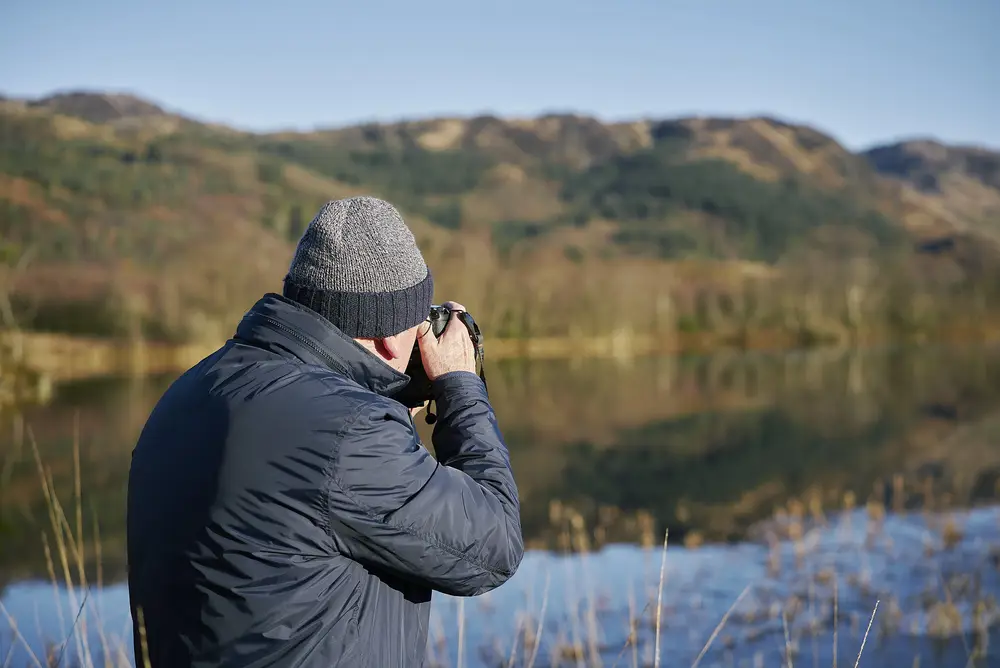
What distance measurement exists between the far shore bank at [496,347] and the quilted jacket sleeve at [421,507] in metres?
25.9

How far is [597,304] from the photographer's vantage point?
44.2 metres

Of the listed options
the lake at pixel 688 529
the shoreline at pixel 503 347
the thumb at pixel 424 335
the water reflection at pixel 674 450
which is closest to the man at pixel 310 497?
the thumb at pixel 424 335

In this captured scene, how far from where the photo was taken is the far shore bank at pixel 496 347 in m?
27.9

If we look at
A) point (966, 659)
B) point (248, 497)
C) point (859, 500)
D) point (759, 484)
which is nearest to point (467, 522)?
point (248, 497)

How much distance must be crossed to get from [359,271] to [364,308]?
0.25ft

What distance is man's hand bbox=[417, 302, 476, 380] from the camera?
2.22 meters

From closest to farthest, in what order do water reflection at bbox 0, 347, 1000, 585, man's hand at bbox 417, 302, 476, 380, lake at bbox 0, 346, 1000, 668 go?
man's hand at bbox 417, 302, 476, 380
lake at bbox 0, 346, 1000, 668
water reflection at bbox 0, 347, 1000, 585

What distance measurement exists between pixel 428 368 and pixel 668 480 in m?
12.9

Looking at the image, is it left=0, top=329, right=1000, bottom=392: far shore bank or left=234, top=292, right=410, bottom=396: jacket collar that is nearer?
left=234, top=292, right=410, bottom=396: jacket collar

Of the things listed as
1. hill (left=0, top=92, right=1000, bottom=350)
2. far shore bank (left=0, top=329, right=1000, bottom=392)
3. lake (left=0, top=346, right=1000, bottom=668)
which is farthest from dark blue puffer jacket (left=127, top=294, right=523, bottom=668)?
hill (left=0, top=92, right=1000, bottom=350)

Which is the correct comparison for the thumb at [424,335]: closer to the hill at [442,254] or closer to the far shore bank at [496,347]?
the far shore bank at [496,347]

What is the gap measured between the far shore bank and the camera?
25418 mm

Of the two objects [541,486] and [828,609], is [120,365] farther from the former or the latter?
[828,609]

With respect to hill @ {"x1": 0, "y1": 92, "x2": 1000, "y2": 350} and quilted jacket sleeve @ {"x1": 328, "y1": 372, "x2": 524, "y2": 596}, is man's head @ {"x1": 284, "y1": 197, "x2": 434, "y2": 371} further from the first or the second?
hill @ {"x1": 0, "y1": 92, "x2": 1000, "y2": 350}
